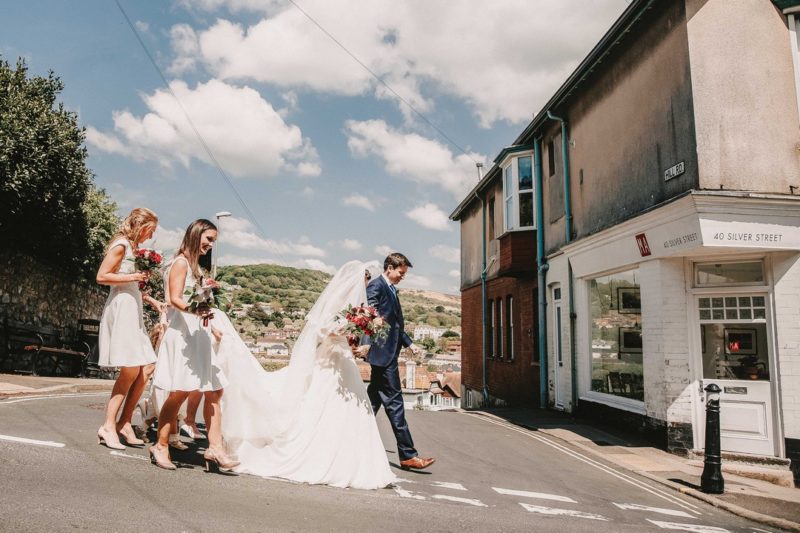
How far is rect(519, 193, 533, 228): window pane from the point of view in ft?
55.3

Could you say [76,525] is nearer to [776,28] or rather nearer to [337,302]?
[337,302]

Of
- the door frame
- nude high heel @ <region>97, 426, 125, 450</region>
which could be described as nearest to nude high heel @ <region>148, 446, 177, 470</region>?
nude high heel @ <region>97, 426, 125, 450</region>

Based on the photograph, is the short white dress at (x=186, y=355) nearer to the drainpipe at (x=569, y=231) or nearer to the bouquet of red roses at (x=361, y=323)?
the bouquet of red roses at (x=361, y=323)

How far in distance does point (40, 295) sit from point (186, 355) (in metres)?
14.5

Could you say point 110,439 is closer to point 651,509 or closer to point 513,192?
point 651,509

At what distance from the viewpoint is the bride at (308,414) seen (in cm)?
531

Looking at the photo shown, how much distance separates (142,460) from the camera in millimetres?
5047

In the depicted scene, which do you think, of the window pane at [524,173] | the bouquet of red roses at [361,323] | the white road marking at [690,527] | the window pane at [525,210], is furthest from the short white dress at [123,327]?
the window pane at [524,173]

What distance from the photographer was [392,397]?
6293 mm

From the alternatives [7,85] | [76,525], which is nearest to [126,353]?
[76,525]

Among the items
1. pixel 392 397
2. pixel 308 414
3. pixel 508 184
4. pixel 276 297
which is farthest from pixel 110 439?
pixel 276 297

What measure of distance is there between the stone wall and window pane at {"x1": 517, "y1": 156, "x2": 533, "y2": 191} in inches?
577

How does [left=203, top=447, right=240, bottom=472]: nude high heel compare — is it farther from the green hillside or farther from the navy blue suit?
the navy blue suit

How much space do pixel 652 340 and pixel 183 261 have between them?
854 cm
